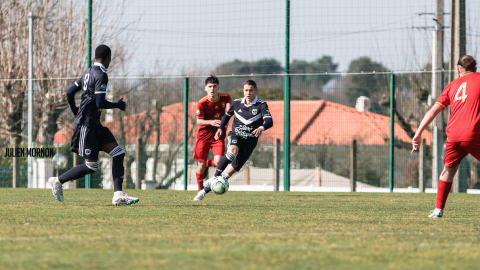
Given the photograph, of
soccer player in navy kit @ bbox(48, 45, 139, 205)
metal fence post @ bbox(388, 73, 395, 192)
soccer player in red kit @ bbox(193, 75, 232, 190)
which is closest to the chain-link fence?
metal fence post @ bbox(388, 73, 395, 192)

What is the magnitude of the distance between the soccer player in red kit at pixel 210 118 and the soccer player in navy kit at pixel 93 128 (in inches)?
86.9

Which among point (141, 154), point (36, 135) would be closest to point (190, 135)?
point (141, 154)

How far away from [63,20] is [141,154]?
439 inches

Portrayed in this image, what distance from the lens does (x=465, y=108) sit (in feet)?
23.3

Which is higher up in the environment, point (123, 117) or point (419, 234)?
point (123, 117)

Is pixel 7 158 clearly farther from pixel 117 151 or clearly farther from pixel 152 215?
pixel 152 215

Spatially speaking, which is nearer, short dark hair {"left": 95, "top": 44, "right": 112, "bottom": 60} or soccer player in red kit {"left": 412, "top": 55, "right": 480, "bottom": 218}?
soccer player in red kit {"left": 412, "top": 55, "right": 480, "bottom": 218}

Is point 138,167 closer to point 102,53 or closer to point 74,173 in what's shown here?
point 74,173

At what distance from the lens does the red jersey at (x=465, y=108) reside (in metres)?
7.06

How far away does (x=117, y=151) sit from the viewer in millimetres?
8625

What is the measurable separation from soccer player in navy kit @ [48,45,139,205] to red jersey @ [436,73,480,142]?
3.80 metres

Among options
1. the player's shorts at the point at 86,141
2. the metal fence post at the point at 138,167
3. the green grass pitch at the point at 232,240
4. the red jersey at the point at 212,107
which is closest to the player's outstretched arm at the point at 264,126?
the red jersey at the point at 212,107

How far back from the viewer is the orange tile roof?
14875mm

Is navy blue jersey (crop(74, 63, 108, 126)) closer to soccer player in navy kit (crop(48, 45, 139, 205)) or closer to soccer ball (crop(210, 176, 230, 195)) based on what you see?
soccer player in navy kit (crop(48, 45, 139, 205))
